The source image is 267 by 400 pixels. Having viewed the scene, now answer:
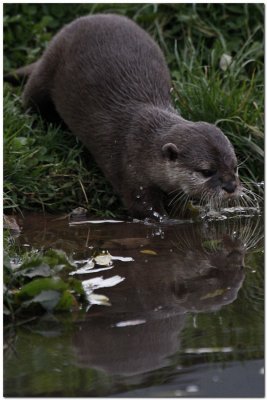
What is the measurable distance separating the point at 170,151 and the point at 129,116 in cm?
40

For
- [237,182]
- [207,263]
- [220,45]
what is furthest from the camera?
[220,45]

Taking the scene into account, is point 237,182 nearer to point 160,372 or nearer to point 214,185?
point 214,185

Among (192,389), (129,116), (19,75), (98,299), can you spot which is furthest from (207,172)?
(192,389)

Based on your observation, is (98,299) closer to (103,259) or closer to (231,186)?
(103,259)

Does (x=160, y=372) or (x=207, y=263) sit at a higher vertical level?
(x=160, y=372)

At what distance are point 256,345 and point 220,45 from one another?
316cm

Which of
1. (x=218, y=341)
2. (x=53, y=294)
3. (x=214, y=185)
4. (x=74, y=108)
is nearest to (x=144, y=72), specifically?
(x=74, y=108)

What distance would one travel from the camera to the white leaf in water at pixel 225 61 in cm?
505

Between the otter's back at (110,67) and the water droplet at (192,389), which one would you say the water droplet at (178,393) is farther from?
the otter's back at (110,67)

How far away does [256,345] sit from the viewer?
2.37m

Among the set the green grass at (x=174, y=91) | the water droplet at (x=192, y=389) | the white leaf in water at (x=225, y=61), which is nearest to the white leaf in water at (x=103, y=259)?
the green grass at (x=174, y=91)

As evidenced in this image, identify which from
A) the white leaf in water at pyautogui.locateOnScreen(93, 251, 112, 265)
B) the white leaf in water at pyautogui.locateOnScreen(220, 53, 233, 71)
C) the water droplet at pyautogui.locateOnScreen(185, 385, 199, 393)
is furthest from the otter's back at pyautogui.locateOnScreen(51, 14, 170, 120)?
the water droplet at pyautogui.locateOnScreen(185, 385, 199, 393)

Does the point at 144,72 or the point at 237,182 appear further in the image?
the point at 144,72

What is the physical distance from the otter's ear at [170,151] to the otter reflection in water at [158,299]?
0.49m
